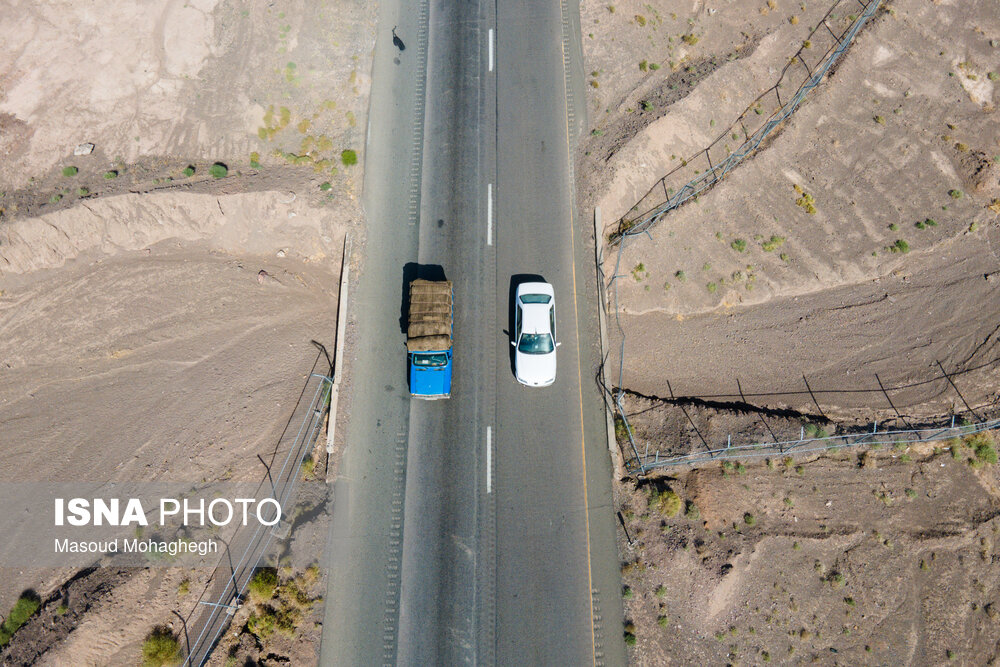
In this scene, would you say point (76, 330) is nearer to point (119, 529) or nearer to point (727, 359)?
point (119, 529)

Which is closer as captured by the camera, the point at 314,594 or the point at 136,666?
the point at 136,666

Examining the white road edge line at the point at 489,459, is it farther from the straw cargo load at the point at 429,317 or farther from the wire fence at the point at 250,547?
the wire fence at the point at 250,547

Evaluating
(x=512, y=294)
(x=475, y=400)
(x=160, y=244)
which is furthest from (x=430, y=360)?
(x=160, y=244)

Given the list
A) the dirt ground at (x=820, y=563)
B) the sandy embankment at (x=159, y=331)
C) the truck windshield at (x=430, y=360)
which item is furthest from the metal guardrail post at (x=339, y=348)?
the dirt ground at (x=820, y=563)

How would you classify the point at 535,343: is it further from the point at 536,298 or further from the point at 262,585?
the point at 262,585

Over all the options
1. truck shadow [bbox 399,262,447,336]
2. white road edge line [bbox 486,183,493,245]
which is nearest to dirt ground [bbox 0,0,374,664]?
truck shadow [bbox 399,262,447,336]

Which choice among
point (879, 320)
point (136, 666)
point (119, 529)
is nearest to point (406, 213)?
point (119, 529)
